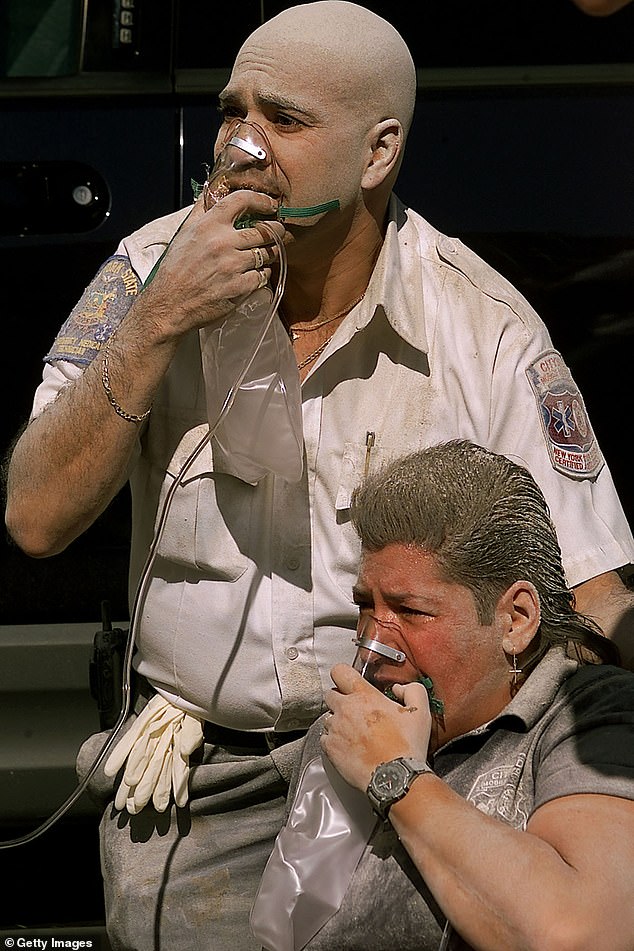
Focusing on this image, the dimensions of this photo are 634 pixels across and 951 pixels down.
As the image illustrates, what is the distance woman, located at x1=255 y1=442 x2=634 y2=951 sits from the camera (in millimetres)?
1842

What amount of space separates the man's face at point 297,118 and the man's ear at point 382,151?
1.9 inches

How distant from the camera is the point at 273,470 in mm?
2451

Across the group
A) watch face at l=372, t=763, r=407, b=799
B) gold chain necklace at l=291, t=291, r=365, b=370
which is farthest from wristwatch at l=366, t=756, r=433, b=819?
gold chain necklace at l=291, t=291, r=365, b=370

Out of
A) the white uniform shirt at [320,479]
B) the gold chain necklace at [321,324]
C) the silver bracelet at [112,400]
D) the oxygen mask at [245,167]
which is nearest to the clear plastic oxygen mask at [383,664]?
the white uniform shirt at [320,479]

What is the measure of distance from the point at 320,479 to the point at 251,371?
237 mm

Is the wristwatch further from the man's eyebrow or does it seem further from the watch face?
the man's eyebrow

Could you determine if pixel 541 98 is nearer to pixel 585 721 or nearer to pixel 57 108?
pixel 57 108

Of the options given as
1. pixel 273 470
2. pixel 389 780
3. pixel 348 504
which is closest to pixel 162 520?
pixel 273 470

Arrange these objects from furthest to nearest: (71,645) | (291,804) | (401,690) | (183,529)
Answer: (71,645) → (183,529) → (291,804) → (401,690)

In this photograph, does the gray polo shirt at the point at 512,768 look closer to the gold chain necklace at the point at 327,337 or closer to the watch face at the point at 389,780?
the watch face at the point at 389,780

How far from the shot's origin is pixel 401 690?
6.89ft

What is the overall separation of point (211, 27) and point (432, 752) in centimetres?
180

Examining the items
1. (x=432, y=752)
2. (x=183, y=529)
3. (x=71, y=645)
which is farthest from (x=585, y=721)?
(x=71, y=645)

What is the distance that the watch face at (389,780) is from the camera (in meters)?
1.94
